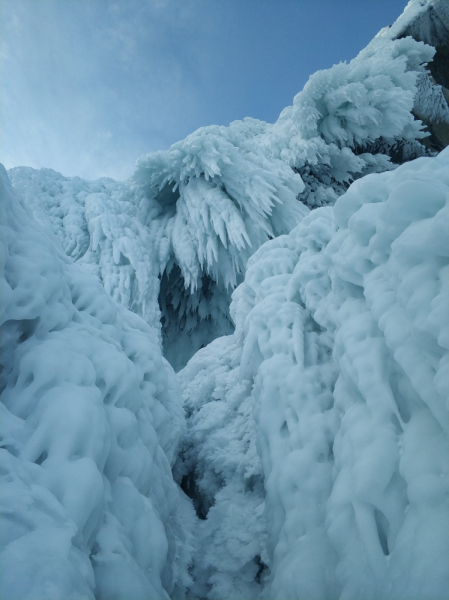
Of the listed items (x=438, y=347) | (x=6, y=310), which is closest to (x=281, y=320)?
(x=438, y=347)

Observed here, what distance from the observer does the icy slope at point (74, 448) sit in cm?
86

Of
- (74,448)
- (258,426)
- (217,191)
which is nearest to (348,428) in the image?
(258,426)

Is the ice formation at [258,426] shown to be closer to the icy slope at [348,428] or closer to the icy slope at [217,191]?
the icy slope at [348,428]

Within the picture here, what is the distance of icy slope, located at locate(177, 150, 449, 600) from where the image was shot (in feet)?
3.15

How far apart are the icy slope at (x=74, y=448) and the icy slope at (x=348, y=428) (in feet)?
1.27

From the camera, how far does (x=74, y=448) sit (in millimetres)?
1129

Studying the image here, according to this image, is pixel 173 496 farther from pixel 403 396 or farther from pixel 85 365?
pixel 403 396

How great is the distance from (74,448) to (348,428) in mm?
1008

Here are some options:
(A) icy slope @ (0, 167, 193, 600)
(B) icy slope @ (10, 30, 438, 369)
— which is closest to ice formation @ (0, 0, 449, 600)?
(A) icy slope @ (0, 167, 193, 600)

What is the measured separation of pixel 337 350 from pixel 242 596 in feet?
4.00

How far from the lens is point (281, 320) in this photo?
6.89 feet

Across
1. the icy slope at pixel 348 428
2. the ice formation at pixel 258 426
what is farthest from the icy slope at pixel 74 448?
the icy slope at pixel 348 428

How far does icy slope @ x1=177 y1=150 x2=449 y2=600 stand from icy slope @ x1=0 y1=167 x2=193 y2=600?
0.39m

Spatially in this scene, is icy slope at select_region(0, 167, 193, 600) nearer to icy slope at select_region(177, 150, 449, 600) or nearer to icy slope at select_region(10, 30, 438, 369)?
icy slope at select_region(177, 150, 449, 600)
